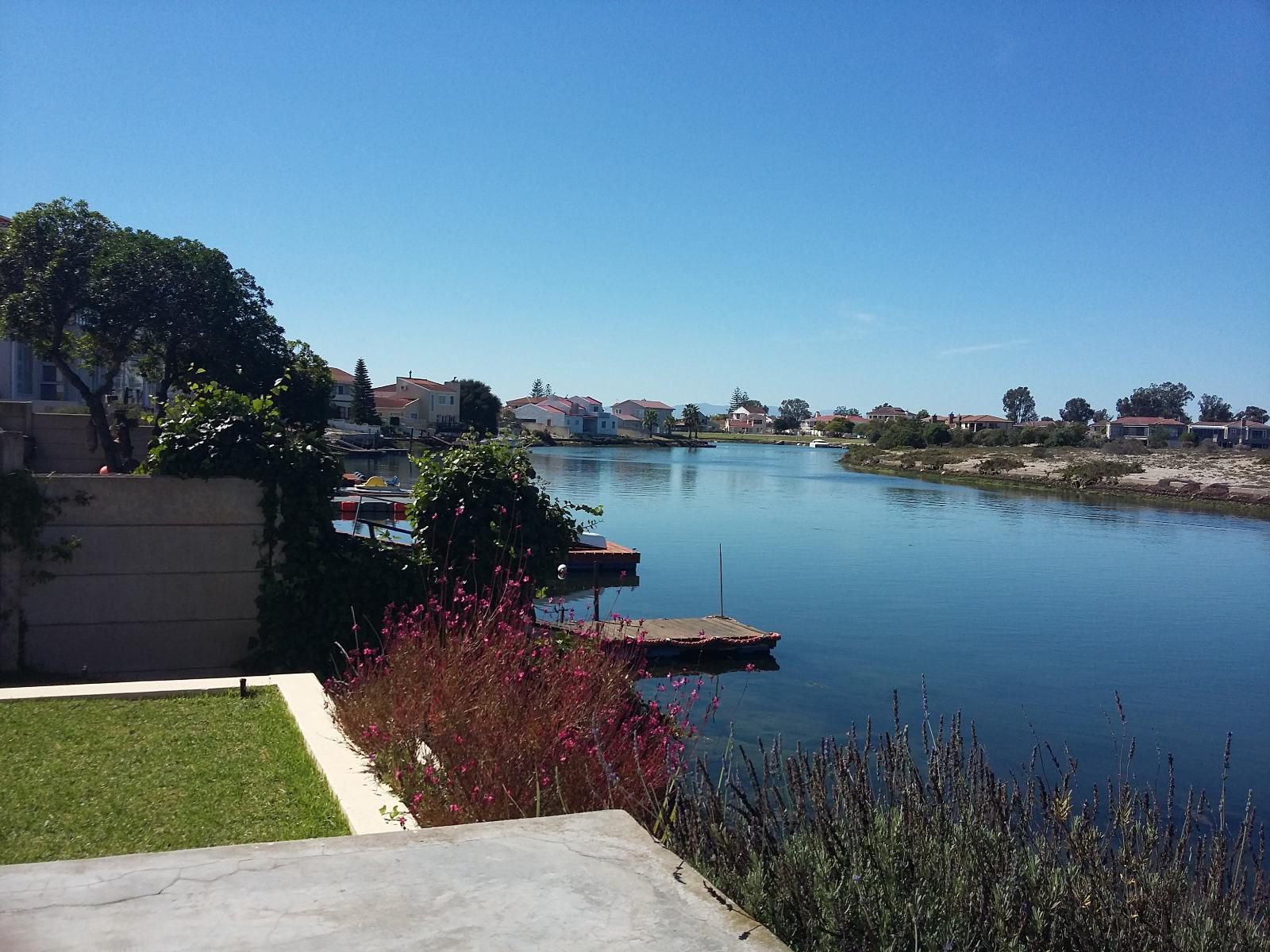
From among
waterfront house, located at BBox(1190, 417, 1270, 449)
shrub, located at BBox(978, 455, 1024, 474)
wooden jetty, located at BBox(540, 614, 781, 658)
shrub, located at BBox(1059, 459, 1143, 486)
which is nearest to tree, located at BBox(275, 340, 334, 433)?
wooden jetty, located at BBox(540, 614, 781, 658)

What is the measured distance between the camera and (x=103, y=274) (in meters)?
33.4

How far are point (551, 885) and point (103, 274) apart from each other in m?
35.0

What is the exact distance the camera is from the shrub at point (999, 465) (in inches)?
3361

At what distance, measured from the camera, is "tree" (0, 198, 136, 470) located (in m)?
32.2

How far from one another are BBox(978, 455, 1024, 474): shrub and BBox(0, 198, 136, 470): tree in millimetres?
69890

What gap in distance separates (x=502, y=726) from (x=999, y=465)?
8629cm

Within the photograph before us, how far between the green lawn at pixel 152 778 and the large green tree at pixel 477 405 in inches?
4023

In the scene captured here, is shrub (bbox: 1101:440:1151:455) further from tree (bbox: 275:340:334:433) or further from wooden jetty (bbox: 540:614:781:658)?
wooden jetty (bbox: 540:614:781:658)

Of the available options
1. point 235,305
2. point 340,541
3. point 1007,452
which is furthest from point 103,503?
point 1007,452

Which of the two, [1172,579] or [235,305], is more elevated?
[235,305]

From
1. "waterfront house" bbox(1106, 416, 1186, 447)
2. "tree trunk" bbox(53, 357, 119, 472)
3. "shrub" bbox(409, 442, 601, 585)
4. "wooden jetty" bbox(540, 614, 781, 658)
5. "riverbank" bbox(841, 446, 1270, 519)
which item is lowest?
"wooden jetty" bbox(540, 614, 781, 658)

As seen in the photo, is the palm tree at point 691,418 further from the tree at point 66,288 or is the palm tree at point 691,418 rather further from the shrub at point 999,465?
the tree at point 66,288

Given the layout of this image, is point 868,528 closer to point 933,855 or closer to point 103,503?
point 103,503

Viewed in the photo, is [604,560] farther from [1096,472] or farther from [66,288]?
[1096,472]
